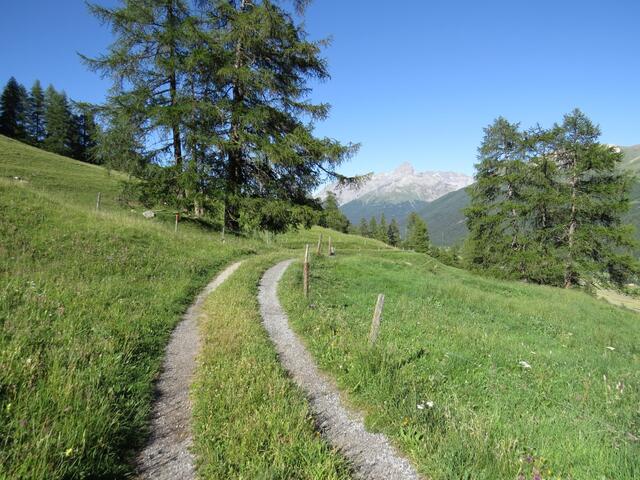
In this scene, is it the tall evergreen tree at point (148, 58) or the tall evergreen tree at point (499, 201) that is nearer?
the tall evergreen tree at point (148, 58)

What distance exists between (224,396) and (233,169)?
787 inches

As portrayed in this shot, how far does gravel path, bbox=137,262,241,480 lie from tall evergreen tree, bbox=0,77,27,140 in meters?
75.4

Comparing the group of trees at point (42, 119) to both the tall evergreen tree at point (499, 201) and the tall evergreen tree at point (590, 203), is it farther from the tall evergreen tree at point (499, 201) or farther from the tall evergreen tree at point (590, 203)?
the tall evergreen tree at point (590, 203)

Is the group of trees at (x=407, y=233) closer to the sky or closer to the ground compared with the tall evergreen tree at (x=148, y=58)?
closer to the ground

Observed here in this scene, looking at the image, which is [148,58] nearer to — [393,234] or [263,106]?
[263,106]

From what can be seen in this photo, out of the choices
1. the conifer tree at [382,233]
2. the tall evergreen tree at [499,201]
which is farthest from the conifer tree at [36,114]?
the conifer tree at [382,233]

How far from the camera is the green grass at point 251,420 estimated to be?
139 inches

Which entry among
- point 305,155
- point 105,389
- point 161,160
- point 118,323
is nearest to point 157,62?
point 161,160

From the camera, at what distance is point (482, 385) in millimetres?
5961

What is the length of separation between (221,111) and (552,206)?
2913cm

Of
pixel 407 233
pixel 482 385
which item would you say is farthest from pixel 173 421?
pixel 407 233

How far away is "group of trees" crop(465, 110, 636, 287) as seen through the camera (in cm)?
2759

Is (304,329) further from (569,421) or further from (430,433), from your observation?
(569,421)

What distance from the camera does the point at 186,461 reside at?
3719 millimetres
